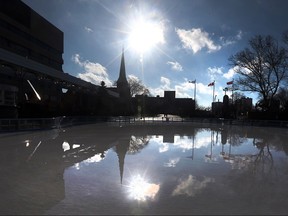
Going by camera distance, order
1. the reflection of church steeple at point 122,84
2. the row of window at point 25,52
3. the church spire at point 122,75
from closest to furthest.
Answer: the row of window at point 25,52
the reflection of church steeple at point 122,84
the church spire at point 122,75

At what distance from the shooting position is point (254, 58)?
5231 centimetres

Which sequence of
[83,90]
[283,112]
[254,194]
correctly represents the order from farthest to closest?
[83,90], [283,112], [254,194]

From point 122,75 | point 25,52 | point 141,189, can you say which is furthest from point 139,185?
point 122,75

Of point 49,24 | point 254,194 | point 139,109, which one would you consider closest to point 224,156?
point 254,194

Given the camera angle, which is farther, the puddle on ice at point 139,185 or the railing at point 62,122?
the railing at point 62,122

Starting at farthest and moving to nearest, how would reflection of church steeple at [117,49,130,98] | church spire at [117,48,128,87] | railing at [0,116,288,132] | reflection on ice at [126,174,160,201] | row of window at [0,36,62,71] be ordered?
church spire at [117,48,128,87] < reflection of church steeple at [117,49,130,98] < row of window at [0,36,62,71] < railing at [0,116,288,132] < reflection on ice at [126,174,160,201]

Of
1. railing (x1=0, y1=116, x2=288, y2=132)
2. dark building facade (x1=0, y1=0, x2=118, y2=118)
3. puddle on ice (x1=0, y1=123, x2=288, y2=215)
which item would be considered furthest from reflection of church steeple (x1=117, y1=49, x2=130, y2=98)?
puddle on ice (x1=0, y1=123, x2=288, y2=215)

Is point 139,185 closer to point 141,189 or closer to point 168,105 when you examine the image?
point 141,189

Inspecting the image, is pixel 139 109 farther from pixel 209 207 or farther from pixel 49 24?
pixel 209 207

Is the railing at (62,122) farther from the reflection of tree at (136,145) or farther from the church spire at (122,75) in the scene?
the church spire at (122,75)

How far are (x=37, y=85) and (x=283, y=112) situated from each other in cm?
3874

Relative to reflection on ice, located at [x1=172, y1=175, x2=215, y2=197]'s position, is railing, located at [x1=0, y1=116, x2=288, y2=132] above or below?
above

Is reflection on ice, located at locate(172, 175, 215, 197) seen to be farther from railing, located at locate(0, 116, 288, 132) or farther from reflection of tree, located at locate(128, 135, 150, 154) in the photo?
railing, located at locate(0, 116, 288, 132)

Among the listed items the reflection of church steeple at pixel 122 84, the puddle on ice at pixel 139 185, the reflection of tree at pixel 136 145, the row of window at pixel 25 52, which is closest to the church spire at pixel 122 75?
the reflection of church steeple at pixel 122 84
